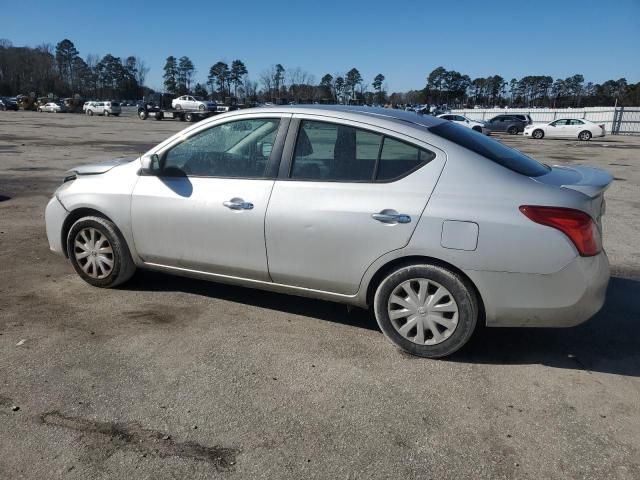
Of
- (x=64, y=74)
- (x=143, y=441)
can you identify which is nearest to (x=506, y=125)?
(x=143, y=441)

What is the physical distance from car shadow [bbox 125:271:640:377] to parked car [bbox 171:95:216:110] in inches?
2013

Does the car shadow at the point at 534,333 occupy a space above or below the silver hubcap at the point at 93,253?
below

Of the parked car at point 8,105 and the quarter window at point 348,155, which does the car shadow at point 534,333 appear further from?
the parked car at point 8,105

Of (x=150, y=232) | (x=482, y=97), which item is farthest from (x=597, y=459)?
(x=482, y=97)

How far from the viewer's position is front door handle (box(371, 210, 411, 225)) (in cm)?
356

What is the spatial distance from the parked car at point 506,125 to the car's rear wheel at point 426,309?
4077 cm

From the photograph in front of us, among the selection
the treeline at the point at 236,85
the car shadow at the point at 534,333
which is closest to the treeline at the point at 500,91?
the treeline at the point at 236,85

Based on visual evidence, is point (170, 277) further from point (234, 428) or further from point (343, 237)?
point (234, 428)

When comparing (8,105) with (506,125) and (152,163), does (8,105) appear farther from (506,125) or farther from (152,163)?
(152,163)

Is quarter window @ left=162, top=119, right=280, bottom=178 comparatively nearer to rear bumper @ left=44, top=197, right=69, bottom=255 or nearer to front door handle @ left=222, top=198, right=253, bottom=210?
front door handle @ left=222, top=198, right=253, bottom=210

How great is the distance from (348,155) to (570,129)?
3603 centimetres

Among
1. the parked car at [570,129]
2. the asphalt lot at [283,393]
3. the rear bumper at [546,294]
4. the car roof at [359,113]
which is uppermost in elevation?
the parked car at [570,129]

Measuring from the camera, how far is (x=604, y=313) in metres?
4.60

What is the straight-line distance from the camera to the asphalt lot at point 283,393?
2.65m
